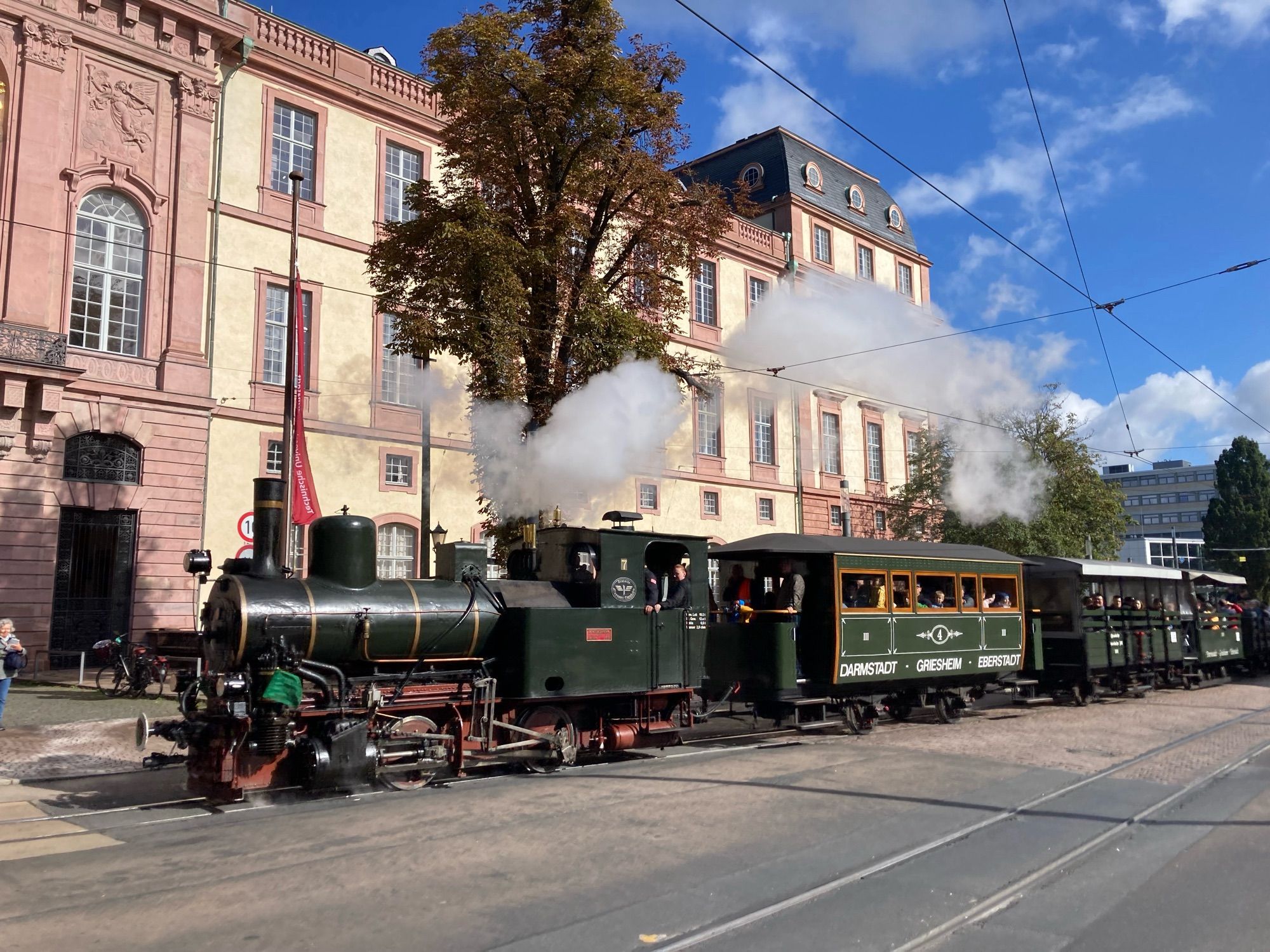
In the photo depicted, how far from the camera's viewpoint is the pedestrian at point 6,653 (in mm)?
12727

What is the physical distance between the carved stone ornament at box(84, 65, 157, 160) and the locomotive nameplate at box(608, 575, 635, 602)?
15.5 meters

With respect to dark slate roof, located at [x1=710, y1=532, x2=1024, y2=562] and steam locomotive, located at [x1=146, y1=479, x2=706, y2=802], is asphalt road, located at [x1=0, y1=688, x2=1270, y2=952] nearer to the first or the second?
steam locomotive, located at [x1=146, y1=479, x2=706, y2=802]

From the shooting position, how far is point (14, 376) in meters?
17.4

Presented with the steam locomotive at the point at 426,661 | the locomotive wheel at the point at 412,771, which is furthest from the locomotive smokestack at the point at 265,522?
the locomotive wheel at the point at 412,771

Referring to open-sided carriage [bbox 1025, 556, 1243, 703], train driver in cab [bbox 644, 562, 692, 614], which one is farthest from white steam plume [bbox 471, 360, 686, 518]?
open-sided carriage [bbox 1025, 556, 1243, 703]

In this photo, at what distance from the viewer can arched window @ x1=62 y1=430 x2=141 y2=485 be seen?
1855 cm

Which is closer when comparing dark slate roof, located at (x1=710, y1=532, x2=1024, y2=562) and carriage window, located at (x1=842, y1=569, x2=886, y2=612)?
dark slate roof, located at (x1=710, y1=532, x2=1024, y2=562)

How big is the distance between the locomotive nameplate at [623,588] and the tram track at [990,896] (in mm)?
4697

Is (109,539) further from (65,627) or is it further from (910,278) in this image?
(910,278)

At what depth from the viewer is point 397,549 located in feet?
77.2

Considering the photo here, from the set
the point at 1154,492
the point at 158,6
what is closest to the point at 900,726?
the point at 158,6

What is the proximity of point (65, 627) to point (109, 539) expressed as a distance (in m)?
1.82

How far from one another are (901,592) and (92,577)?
50.0ft

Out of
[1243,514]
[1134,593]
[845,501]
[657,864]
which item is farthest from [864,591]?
[1243,514]
